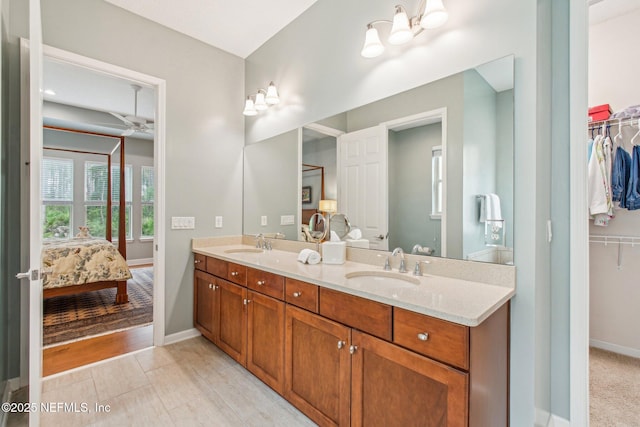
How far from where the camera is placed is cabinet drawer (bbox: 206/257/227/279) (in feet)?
7.81

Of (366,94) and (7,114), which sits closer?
(7,114)

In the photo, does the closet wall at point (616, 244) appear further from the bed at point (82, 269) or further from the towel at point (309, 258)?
the bed at point (82, 269)

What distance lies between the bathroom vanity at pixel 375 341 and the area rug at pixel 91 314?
6.06 ft

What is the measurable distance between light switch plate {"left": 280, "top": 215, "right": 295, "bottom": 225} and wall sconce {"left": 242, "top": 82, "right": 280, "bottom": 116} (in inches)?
41.8

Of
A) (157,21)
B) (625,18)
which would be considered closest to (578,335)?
(625,18)

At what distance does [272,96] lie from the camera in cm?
270

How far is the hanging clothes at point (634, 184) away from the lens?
7.46 ft

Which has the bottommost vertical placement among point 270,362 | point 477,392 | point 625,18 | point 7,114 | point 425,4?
point 270,362

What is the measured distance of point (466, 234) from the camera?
5.15ft

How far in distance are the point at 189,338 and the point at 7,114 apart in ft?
7.12

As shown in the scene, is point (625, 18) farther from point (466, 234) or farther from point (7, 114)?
point (7, 114)

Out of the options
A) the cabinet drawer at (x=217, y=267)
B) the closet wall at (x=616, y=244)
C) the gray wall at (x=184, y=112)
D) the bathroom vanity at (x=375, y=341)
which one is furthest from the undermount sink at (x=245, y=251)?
the closet wall at (x=616, y=244)

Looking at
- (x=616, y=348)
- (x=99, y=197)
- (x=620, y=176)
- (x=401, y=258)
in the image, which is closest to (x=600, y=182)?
(x=620, y=176)

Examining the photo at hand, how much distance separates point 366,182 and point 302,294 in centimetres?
88
